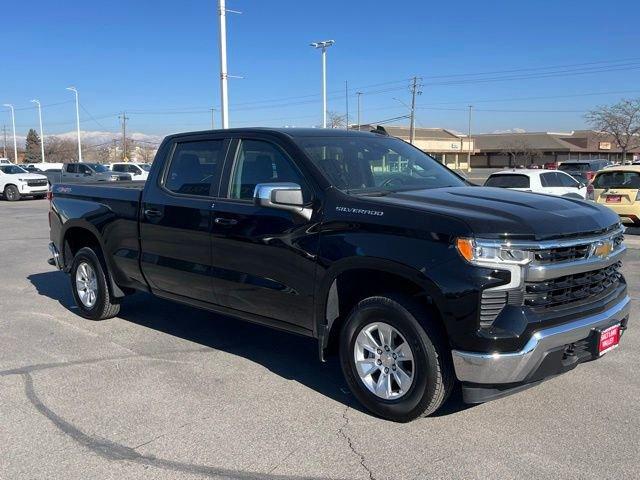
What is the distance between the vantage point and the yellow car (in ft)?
45.4

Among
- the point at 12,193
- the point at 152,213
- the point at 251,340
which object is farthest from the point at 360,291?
the point at 12,193

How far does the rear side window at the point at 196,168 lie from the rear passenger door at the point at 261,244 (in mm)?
166

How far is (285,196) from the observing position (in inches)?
165

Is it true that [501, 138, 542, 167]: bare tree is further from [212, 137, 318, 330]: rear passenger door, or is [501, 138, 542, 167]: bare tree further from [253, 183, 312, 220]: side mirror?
[253, 183, 312, 220]: side mirror

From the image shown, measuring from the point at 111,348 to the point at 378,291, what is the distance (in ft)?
9.13

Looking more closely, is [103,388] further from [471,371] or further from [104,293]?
[471,371]

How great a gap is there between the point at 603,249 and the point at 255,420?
98.6 inches

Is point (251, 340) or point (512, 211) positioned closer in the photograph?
point (512, 211)

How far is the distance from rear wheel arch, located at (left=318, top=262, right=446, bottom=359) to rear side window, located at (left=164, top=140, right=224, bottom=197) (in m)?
1.46

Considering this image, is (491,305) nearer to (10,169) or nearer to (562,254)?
(562,254)

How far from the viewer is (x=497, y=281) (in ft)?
11.4

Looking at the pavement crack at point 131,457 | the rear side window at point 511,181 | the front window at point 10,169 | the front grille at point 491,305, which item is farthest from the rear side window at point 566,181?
the front window at point 10,169

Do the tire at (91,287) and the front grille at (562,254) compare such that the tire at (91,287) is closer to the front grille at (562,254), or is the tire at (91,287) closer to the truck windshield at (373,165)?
the truck windshield at (373,165)

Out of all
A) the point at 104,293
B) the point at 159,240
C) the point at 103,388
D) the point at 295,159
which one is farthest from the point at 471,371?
the point at 104,293
